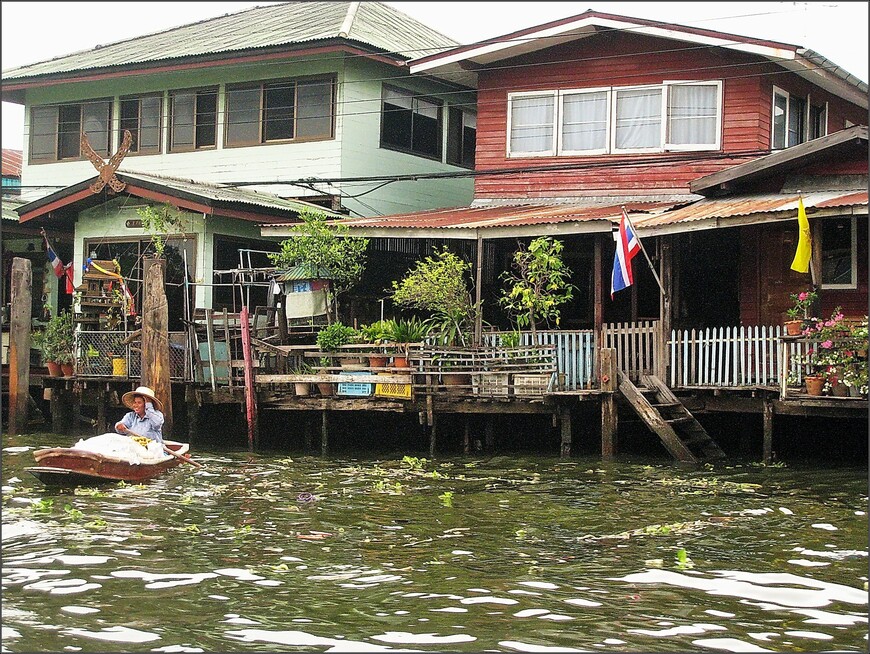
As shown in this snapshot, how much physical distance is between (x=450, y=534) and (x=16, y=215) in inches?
737

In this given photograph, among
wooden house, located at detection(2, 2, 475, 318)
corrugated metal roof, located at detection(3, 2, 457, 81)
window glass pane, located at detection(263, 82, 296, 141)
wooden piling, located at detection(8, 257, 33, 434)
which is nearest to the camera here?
wooden piling, located at detection(8, 257, 33, 434)

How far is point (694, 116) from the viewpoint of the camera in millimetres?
23797

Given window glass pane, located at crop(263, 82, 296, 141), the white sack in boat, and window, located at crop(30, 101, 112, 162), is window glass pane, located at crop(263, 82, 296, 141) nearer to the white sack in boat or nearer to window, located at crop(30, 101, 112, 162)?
window, located at crop(30, 101, 112, 162)

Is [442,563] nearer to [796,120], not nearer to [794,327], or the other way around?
[794,327]

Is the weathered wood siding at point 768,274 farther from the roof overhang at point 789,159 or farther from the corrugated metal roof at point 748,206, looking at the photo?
the roof overhang at point 789,159

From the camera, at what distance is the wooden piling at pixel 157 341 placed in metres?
21.3

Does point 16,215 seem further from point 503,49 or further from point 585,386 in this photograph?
point 585,386

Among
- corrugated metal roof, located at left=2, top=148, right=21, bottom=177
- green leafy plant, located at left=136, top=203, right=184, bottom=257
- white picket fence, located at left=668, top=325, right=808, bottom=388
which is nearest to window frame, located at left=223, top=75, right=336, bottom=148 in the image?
green leafy plant, located at left=136, top=203, right=184, bottom=257

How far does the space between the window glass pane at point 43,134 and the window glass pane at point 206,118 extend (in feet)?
15.8

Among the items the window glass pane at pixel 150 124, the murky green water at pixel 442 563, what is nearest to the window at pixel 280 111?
the window glass pane at pixel 150 124

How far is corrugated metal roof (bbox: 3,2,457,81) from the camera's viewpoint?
28328 millimetres

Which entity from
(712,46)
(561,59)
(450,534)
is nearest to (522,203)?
(561,59)

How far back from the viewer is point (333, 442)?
23.2 metres

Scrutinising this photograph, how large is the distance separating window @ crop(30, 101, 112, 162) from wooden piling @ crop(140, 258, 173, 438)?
10837 millimetres
